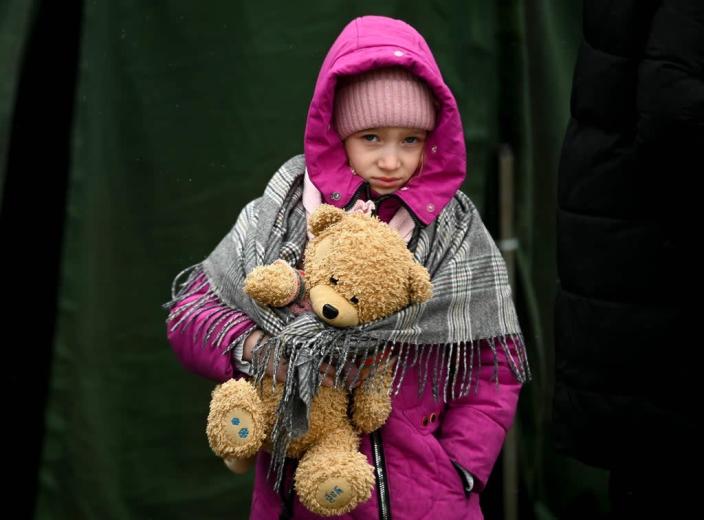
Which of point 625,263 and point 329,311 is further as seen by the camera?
point 625,263

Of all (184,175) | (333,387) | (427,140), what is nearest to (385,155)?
(427,140)

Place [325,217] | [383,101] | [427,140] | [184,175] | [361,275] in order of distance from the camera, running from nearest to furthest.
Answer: [361,275]
[325,217]
[383,101]
[427,140]
[184,175]

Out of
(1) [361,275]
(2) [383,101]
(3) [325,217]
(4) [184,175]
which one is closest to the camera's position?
(1) [361,275]

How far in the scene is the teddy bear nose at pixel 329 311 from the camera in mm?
2256

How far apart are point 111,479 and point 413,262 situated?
70.2 inches

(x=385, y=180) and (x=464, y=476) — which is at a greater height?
(x=385, y=180)

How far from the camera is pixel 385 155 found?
2.51m

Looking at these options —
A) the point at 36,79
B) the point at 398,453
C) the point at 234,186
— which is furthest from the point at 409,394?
the point at 36,79

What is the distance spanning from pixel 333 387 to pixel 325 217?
1.11 ft

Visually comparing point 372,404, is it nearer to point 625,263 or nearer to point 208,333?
point 208,333

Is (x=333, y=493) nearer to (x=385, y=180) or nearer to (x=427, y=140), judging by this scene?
(x=385, y=180)

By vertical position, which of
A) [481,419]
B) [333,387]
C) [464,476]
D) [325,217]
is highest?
[325,217]

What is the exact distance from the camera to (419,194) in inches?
99.6

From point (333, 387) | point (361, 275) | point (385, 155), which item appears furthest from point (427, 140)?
point (333, 387)
